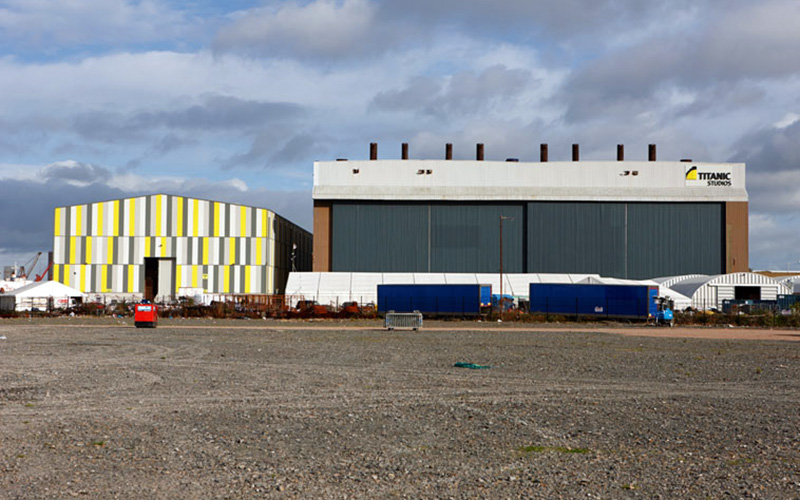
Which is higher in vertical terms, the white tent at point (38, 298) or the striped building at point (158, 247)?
the striped building at point (158, 247)

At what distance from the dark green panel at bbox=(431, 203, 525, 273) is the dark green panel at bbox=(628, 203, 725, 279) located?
1156 centimetres

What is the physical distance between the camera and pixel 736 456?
11.0 m

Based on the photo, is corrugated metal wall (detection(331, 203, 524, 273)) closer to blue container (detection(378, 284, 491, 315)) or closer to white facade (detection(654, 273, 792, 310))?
blue container (detection(378, 284, 491, 315))

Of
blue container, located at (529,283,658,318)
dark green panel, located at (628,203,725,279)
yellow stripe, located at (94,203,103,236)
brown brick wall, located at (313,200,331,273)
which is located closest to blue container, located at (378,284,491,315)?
blue container, located at (529,283,658,318)

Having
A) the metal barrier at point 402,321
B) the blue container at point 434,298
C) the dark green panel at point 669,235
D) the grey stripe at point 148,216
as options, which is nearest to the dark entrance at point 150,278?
the grey stripe at point 148,216

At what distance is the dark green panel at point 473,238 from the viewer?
83000mm

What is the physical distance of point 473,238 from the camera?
3273 inches

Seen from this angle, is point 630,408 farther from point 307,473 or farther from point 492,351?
point 492,351

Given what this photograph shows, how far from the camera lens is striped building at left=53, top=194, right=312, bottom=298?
262ft

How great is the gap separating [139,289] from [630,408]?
2790 inches

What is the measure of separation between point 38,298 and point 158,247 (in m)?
16.7

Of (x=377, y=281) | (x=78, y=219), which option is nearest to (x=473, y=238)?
(x=377, y=281)

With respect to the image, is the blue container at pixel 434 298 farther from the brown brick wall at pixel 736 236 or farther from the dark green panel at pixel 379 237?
the brown brick wall at pixel 736 236

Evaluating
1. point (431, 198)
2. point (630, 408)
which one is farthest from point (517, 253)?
point (630, 408)
